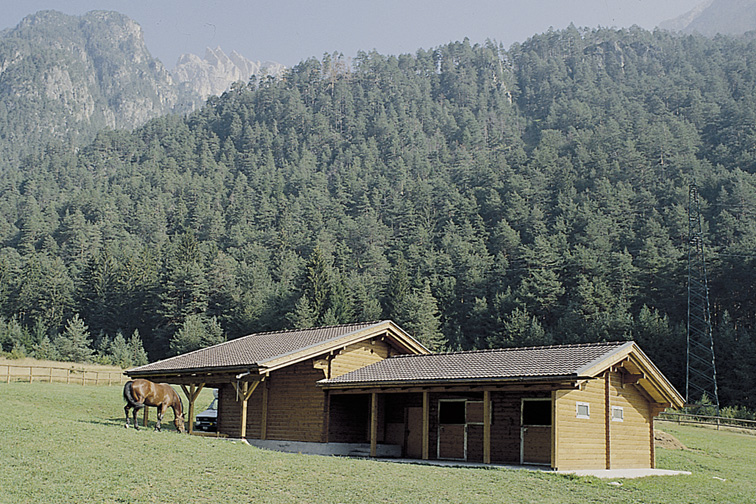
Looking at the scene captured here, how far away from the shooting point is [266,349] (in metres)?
24.9

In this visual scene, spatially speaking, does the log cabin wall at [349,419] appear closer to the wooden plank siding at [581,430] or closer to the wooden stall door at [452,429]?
the wooden stall door at [452,429]

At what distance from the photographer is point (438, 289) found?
3024 inches

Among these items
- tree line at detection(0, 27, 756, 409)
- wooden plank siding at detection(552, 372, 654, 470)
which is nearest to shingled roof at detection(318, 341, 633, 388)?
wooden plank siding at detection(552, 372, 654, 470)

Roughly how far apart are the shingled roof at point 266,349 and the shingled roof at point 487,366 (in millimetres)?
1256

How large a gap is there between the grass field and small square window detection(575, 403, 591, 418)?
2.25 m

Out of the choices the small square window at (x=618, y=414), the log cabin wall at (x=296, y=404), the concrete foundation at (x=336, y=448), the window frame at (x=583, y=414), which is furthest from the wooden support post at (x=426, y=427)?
the small square window at (x=618, y=414)

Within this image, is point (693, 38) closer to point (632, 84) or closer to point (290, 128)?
point (632, 84)

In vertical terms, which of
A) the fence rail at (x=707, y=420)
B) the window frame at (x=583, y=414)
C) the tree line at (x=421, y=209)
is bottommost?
the fence rail at (x=707, y=420)

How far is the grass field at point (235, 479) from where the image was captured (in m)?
12.3

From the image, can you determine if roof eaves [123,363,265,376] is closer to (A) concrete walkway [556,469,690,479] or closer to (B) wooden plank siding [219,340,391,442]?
(B) wooden plank siding [219,340,391,442]

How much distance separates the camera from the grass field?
12.3 metres

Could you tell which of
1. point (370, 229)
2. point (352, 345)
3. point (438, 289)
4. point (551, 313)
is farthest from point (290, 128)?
point (352, 345)

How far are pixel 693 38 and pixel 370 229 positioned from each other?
4677 inches

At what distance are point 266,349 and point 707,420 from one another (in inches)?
1144
